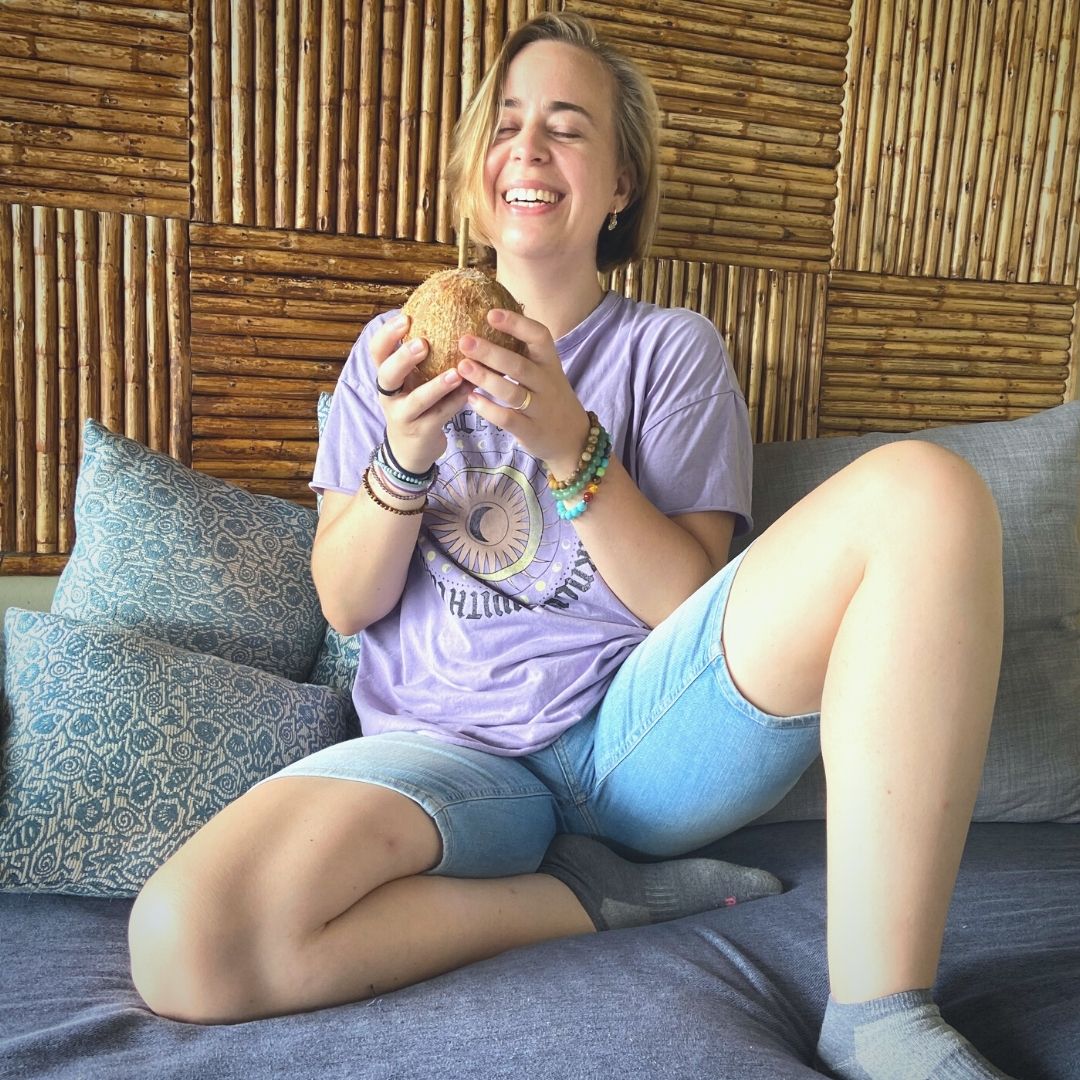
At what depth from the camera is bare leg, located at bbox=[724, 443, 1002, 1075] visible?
3.24ft

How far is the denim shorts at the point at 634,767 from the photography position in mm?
1204

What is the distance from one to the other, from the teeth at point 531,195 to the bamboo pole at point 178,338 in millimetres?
747

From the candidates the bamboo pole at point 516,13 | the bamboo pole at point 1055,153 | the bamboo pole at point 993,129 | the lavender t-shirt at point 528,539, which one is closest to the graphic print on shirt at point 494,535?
the lavender t-shirt at point 528,539

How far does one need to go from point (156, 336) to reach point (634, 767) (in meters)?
1.25

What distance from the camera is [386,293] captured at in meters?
2.09

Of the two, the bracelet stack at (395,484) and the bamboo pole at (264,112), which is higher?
the bamboo pole at (264,112)

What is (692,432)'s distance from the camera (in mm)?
1488

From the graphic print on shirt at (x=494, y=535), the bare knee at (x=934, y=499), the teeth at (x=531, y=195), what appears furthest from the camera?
the teeth at (x=531, y=195)

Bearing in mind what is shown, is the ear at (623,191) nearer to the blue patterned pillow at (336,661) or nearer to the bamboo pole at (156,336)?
the blue patterned pillow at (336,661)

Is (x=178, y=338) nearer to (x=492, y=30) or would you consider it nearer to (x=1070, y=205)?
(x=492, y=30)

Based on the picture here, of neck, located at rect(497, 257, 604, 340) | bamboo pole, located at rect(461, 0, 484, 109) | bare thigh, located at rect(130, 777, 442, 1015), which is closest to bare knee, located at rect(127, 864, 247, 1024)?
bare thigh, located at rect(130, 777, 442, 1015)

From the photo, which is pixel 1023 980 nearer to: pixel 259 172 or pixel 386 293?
pixel 386 293

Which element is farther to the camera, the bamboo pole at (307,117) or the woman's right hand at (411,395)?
the bamboo pole at (307,117)

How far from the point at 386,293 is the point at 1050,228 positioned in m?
1.58
